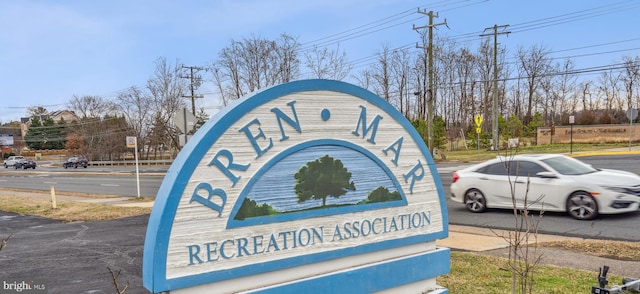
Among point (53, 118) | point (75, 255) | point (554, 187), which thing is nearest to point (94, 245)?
point (75, 255)

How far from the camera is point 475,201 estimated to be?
10742mm

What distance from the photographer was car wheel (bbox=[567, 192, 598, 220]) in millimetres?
9078

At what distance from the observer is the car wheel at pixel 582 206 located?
29.8ft

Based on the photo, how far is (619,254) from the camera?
6172 mm

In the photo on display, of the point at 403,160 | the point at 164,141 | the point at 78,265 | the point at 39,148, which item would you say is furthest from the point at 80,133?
the point at 403,160

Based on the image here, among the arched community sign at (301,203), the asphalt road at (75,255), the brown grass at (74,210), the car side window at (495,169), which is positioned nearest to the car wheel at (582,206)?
the car side window at (495,169)

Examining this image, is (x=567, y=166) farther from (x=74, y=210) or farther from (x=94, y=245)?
(x=74, y=210)

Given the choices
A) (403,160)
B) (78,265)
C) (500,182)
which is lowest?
(78,265)

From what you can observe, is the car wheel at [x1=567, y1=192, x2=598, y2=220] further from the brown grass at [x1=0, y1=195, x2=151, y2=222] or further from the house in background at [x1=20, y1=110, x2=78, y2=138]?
the house in background at [x1=20, y1=110, x2=78, y2=138]

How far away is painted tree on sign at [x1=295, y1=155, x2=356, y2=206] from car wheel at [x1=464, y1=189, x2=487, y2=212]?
8810 millimetres

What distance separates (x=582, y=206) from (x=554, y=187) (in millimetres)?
614

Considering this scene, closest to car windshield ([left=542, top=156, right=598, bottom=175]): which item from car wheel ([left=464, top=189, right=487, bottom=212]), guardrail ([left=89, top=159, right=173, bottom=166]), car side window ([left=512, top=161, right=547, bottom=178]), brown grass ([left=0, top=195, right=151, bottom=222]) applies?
car side window ([left=512, top=161, right=547, bottom=178])

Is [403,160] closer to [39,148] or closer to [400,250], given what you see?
[400,250]

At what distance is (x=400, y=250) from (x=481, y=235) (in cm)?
582
